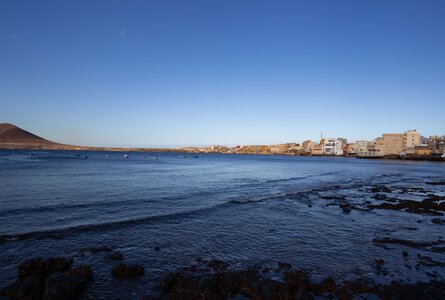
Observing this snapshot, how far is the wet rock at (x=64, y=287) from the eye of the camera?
7.95 meters

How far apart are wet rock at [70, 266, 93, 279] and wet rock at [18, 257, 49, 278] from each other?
1.04m

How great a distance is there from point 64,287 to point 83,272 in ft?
3.80

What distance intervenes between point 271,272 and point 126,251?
6.58m

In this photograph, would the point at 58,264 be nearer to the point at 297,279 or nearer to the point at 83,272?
the point at 83,272

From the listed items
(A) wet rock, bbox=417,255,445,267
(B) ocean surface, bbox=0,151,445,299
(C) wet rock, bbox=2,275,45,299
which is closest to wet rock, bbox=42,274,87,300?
(C) wet rock, bbox=2,275,45,299

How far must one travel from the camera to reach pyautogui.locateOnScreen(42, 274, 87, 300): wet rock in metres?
7.95

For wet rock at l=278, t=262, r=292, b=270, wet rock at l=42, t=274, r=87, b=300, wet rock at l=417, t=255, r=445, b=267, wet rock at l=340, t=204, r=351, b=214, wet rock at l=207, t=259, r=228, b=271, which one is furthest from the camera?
wet rock at l=340, t=204, r=351, b=214

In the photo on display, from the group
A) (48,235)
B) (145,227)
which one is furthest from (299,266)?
(48,235)

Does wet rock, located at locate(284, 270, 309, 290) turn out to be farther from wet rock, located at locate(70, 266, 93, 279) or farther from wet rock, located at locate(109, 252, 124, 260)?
wet rock, located at locate(70, 266, 93, 279)

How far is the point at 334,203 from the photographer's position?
80.1 ft

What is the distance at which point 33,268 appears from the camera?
9562mm

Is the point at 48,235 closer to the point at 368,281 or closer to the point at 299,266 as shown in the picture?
the point at 299,266

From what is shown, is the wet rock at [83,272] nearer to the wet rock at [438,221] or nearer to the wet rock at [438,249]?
the wet rock at [438,249]

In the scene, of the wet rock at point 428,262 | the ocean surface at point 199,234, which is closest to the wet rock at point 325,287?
the ocean surface at point 199,234
